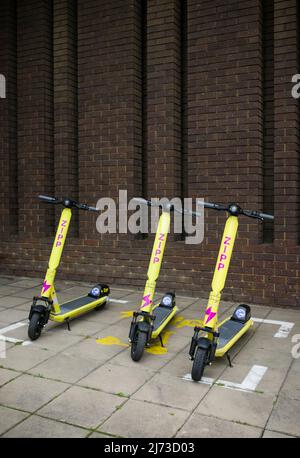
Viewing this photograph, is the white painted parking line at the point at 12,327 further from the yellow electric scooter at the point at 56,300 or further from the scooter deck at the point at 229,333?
the scooter deck at the point at 229,333

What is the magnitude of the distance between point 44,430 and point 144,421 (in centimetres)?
67

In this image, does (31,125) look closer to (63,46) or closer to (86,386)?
(63,46)

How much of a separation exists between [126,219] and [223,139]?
197cm

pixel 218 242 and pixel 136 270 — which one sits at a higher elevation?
pixel 218 242

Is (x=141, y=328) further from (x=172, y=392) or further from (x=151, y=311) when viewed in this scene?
(x=172, y=392)

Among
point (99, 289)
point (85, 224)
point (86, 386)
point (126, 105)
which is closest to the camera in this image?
point (86, 386)

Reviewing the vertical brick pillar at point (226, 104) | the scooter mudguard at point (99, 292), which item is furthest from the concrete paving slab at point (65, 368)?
the vertical brick pillar at point (226, 104)

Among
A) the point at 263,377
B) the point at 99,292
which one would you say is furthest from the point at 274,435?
the point at 99,292

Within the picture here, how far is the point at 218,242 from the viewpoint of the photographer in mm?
6680

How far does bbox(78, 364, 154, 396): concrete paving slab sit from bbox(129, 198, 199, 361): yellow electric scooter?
0.23 m

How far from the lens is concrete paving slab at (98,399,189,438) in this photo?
2.99 m

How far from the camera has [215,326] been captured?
409 cm

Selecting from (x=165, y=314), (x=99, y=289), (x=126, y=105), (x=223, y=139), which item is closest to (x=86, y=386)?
(x=165, y=314)

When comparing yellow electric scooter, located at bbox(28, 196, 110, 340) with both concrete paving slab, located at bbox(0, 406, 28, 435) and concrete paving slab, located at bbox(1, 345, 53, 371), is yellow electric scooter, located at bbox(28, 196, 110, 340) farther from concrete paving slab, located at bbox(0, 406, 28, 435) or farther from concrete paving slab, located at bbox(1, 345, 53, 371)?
concrete paving slab, located at bbox(0, 406, 28, 435)
